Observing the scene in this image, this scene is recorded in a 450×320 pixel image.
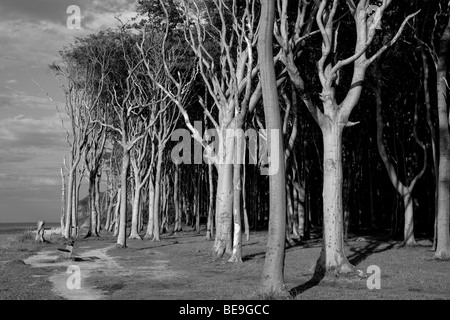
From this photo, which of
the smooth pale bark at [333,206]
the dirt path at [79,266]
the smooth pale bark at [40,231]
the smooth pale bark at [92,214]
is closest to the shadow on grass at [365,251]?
the smooth pale bark at [333,206]

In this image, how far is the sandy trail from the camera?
1493 centimetres

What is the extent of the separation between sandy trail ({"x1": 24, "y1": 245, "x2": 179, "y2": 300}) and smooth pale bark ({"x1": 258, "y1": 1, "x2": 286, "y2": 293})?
468 centimetres

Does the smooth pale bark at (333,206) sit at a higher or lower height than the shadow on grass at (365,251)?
higher

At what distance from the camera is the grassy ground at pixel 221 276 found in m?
14.4

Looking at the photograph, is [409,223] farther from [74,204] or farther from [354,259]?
[74,204]

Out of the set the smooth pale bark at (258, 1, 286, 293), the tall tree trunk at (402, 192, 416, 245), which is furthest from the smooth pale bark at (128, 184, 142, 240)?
the smooth pale bark at (258, 1, 286, 293)

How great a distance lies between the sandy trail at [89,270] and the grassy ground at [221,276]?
0.14 ft

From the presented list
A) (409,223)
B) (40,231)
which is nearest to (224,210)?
(409,223)

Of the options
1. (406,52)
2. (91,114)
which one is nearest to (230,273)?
(406,52)

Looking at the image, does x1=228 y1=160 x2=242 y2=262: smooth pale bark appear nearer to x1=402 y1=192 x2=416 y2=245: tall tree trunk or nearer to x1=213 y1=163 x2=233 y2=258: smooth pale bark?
x1=213 y1=163 x2=233 y2=258: smooth pale bark

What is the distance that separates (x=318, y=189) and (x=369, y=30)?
122ft

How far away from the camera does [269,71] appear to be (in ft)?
44.5

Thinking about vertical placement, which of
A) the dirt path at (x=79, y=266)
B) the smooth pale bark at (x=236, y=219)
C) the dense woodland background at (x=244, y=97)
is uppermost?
the dense woodland background at (x=244, y=97)

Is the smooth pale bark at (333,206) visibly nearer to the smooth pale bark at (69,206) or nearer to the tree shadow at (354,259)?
the tree shadow at (354,259)
